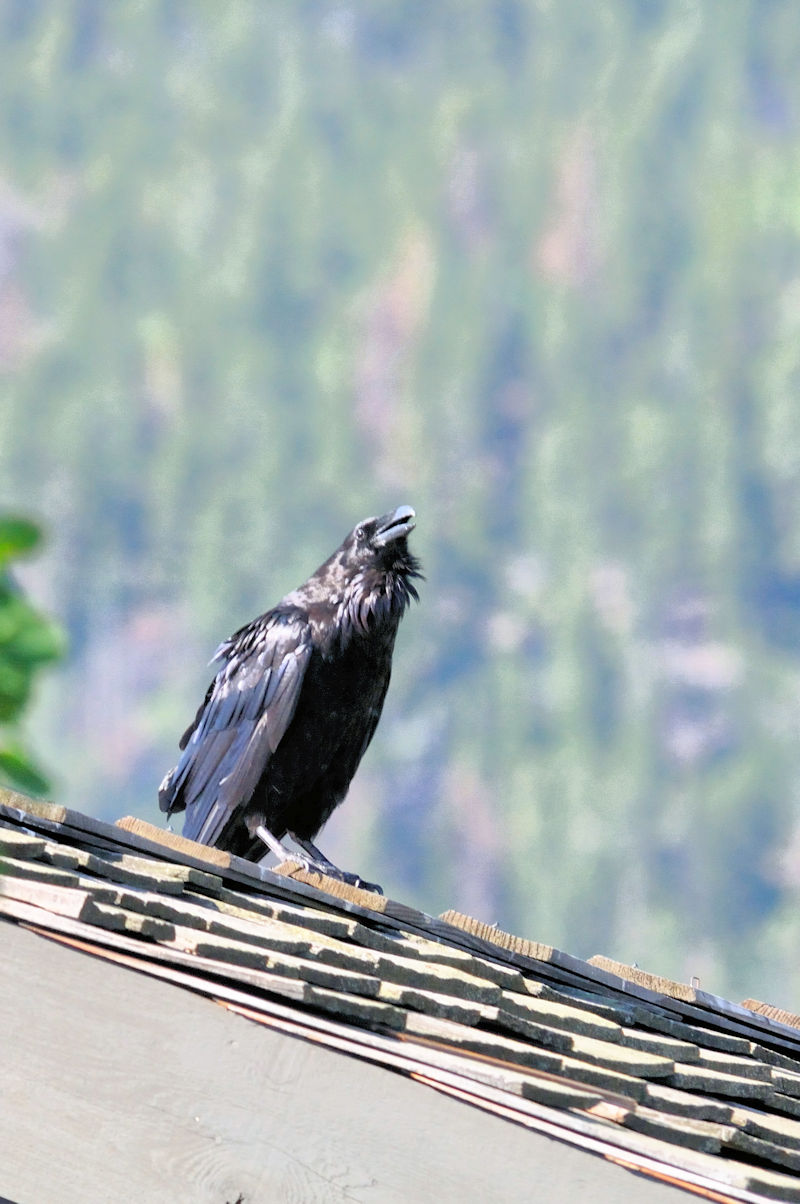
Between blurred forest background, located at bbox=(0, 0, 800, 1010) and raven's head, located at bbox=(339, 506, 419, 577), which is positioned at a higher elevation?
blurred forest background, located at bbox=(0, 0, 800, 1010)

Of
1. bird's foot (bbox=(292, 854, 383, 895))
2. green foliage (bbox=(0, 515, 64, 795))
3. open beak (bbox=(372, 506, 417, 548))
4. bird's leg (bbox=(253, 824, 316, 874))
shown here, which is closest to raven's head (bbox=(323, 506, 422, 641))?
open beak (bbox=(372, 506, 417, 548))

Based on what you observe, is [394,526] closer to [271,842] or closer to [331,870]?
[271,842]

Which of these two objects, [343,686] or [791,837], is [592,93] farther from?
[343,686]

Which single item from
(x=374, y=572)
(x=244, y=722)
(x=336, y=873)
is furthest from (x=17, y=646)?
(x=374, y=572)

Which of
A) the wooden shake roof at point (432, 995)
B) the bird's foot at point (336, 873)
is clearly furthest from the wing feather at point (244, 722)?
the wooden shake roof at point (432, 995)

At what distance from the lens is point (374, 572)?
6172 millimetres

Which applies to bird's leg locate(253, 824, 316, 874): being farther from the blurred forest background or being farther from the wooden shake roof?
the blurred forest background

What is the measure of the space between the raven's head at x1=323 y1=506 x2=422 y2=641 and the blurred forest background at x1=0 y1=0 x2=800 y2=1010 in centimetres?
5659

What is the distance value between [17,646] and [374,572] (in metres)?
4.94

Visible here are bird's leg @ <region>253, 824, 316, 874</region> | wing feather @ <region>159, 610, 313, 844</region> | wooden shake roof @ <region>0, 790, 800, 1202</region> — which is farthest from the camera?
wing feather @ <region>159, 610, 313, 844</region>

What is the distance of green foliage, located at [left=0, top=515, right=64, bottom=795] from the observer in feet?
3.92

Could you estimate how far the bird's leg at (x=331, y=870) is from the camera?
4531 millimetres

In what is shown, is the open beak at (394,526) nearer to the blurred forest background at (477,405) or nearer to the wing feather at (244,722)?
the wing feather at (244,722)

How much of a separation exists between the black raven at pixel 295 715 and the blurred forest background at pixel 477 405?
186ft
